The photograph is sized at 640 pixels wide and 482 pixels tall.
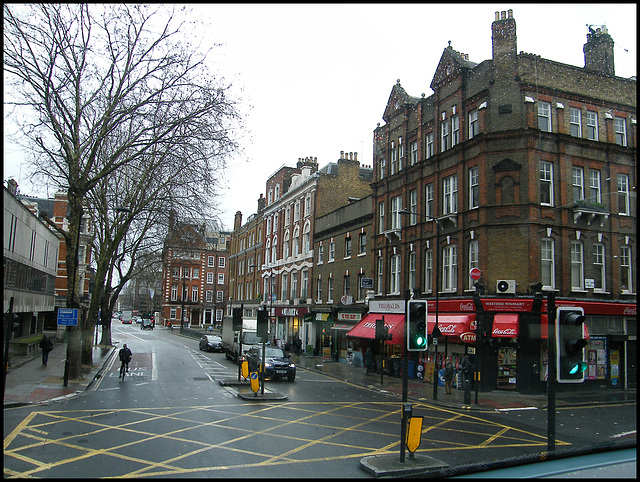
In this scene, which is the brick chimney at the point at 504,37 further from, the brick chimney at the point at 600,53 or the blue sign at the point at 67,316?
the blue sign at the point at 67,316

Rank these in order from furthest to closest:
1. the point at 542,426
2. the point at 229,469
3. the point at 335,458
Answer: the point at 542,426 → the point at 335,458 → the point at 229,469

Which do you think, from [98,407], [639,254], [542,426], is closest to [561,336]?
[639,254]

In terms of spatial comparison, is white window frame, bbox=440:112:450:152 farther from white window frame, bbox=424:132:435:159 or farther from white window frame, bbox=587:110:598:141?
white window frame, bbox=587:110:598:141

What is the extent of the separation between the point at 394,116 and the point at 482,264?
1358 cm

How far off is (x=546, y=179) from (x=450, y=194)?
16.2 ft

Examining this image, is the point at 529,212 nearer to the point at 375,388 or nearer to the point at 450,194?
the point at 450,194

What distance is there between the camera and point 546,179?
79.6 ft

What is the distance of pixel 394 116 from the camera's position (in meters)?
33.6

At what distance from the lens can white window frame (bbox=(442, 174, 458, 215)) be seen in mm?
27016

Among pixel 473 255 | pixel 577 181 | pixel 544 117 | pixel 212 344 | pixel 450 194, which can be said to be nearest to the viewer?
pixel 577 181

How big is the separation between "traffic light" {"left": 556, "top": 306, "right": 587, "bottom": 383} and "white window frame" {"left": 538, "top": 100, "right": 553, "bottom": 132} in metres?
17.6

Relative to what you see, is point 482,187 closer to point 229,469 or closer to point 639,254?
point 639,254

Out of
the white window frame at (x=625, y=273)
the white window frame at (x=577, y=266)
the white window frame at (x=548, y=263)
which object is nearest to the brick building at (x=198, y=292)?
the white window frame at (x=548, y=263)

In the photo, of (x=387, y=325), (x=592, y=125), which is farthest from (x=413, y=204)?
(x=592, y=125)
